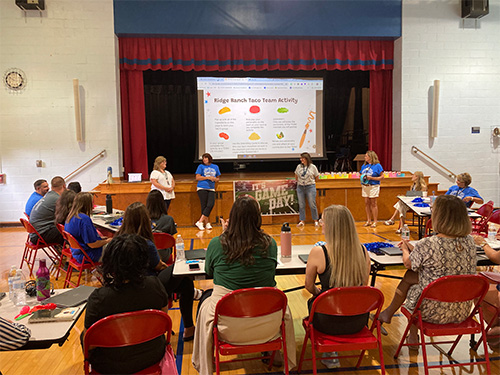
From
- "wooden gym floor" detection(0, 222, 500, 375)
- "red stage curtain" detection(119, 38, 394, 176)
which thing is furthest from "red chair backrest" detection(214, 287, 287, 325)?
"red stage curtain" detection(119, 38, 394, 176)

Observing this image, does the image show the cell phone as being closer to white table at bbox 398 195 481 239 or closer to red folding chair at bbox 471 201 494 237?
white table at bbox 398 195 481 239

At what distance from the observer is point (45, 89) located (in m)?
8.16

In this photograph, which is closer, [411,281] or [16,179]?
[411,281]

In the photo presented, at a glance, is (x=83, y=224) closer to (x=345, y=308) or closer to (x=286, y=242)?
(x=286, y=242)

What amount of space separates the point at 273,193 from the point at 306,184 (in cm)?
80

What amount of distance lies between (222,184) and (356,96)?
4721 millimetres

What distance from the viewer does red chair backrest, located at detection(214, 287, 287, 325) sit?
2.34 metres

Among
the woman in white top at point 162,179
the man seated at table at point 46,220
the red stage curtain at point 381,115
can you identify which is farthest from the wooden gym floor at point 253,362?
the red stage curtain at point 381,115

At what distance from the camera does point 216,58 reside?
8438 millimetres

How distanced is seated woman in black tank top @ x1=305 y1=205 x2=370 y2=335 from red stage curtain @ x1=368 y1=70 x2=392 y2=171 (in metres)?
7.11

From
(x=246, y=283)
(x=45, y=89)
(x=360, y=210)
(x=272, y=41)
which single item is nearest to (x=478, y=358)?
(x=246, y=283)

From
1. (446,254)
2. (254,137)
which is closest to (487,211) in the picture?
(446,254)

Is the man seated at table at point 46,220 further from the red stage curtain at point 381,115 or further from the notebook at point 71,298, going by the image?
the red stage curtain at point 381,115

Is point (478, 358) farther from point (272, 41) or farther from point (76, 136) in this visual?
point (76, 136)
